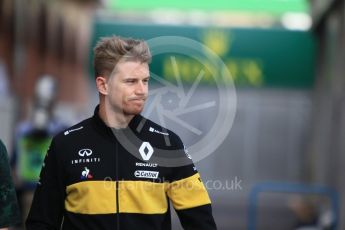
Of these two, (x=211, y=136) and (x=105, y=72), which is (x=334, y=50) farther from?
(x=105, y=72)

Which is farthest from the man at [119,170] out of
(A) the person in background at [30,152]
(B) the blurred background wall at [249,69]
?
(B) the blurred background wall at [249,69]

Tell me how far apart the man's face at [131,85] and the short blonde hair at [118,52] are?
0.03m

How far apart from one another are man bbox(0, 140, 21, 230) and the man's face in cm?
60

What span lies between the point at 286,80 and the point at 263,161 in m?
2.69

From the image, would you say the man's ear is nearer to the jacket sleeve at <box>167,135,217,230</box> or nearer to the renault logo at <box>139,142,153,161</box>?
the renault logo at <box>139,142,153,161</box>

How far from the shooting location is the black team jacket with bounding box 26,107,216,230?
436cm

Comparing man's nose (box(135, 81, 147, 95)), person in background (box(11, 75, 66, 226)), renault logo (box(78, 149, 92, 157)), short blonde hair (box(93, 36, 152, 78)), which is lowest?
person in background (box(11, 75, 66, 226))

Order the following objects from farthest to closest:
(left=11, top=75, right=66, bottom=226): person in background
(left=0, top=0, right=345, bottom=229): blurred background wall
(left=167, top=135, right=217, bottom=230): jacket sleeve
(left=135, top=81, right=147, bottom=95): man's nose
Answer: (left=0, top=0, right=345, bottom=229): blurred background wall < (left=11, top=75, right=66, bottom=226): person in background < (left=167, top=135, right=217, bottom=230): jacket sleeve < (left=135, top=81, right=147, bottom=95): man's nose

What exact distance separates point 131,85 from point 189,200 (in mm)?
610

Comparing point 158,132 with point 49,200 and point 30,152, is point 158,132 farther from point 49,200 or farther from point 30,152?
point 30,152

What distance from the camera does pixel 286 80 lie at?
2584 cm

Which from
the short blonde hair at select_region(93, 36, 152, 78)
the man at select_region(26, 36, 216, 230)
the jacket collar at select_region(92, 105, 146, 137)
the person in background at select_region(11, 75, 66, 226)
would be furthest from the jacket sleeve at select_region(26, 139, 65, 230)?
the person in background at select_region(11, 75, 66, 226)

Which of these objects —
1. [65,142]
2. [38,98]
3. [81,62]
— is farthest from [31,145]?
[81,62]

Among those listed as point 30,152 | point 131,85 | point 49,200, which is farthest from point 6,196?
point 30,152
